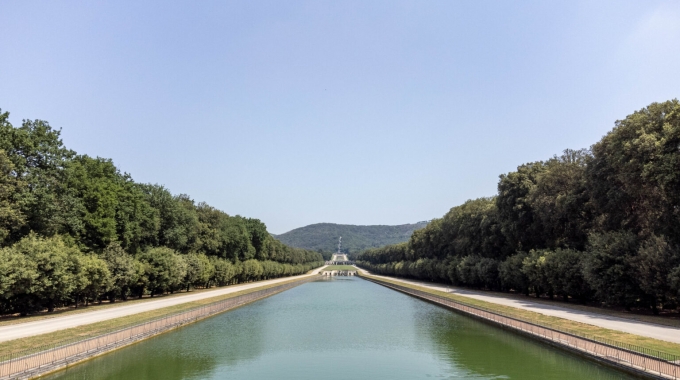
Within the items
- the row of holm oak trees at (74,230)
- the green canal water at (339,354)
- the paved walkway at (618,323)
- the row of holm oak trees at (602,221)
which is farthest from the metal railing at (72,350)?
the row of holm oak trees at (602,221)

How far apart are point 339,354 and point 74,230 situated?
32.5m

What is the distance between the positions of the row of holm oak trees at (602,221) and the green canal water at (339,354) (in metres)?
10.9

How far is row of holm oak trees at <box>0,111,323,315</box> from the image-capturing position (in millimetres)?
35719

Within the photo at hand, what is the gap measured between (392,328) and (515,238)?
30219 millimetres

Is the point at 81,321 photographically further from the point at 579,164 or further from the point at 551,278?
the point at 579,164

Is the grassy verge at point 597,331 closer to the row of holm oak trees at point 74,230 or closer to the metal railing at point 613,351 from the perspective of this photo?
the metal railing at point 613,351

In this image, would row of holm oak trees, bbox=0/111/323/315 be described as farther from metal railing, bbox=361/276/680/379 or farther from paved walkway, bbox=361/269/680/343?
paved walkway, bbox=361/269/680/343

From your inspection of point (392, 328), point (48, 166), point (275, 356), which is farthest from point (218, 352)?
point (48, 166)

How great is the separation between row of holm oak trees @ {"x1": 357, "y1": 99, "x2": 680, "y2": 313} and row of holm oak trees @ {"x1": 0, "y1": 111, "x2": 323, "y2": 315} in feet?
140

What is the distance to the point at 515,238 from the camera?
61.1m

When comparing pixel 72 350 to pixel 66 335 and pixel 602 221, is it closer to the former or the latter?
pixel 66 335

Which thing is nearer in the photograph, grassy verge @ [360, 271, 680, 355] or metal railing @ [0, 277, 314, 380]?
metal railing @ [0, 277, 314, 380]

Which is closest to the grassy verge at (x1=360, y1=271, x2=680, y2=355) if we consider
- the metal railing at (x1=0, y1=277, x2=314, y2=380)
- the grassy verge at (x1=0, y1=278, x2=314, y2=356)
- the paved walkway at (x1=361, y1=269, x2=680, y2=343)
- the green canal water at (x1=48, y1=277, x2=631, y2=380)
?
the paved walkway at (x1=361, y1=269, x2=680, y2=343)

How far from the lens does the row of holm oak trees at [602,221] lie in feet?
106
